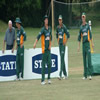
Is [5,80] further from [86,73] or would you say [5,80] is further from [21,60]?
[86,73]

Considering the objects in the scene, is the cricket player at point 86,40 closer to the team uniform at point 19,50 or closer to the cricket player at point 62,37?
the cricket player at point 62,37

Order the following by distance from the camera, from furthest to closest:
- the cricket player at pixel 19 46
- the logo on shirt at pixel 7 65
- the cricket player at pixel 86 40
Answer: the logo on shirt at pixel 7 65 → the cricket player at pixel 19 46 → the cricket player at pixel 86 40

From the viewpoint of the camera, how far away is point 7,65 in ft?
46.2

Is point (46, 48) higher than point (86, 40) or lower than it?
lower

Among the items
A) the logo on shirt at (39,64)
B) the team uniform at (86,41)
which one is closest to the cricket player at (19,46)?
the logo on shirt at (39,64)

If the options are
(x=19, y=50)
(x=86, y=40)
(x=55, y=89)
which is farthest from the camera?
(x=19, y=50)

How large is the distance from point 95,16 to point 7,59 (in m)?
16.4

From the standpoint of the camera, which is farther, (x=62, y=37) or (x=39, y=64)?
(x=39, y=64)

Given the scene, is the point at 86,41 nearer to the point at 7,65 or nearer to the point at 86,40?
the point at 86,40

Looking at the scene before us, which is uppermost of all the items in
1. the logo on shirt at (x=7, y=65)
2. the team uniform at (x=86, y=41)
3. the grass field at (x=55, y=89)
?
the team uniform at (x=86, y=41)

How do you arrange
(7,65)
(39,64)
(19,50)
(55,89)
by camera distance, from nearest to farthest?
(55,89), (19,50), (7,65), (39,64)

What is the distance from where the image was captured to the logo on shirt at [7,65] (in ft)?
46.0

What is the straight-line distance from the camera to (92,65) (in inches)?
575

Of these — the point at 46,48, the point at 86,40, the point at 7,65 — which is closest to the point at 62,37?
the point at 86,40
